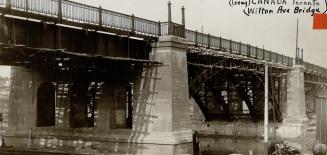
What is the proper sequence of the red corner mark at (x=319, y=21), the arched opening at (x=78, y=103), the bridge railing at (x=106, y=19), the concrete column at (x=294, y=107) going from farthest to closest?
the concrete column at (x=294, y=107) → the arched opening at (x=78, y=103) → the red corner mark at (x=319, y=21) → the bridge railing at (x=106, y=19)

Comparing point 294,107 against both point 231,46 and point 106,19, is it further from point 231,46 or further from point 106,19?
point 106,19

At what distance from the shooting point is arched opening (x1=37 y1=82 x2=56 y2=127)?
28594 millimetres

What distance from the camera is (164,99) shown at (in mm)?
23562

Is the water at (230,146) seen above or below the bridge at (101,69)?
below

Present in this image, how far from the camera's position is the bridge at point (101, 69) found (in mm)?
19250

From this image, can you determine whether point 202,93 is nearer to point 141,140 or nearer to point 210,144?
point 210,144

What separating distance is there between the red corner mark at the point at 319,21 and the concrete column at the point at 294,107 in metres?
20.9

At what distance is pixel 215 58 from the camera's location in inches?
1202

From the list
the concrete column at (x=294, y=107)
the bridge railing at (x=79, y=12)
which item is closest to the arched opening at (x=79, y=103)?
the bridge railing at (x=79, y=12)

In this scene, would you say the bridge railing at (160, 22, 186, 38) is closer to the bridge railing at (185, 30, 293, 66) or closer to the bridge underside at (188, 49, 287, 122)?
the bridge railing at (185, 30, 293, 66)

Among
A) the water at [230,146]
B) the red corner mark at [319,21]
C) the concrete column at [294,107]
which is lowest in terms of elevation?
the water at [230,146]

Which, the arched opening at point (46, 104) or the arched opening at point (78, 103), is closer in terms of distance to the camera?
the arched opening at point (78, 103)

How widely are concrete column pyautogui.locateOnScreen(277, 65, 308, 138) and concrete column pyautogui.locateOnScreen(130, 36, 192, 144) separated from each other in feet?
63.3

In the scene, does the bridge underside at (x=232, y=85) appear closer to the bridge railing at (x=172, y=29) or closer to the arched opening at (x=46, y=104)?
the bridge railing at (x=172, y=29)
